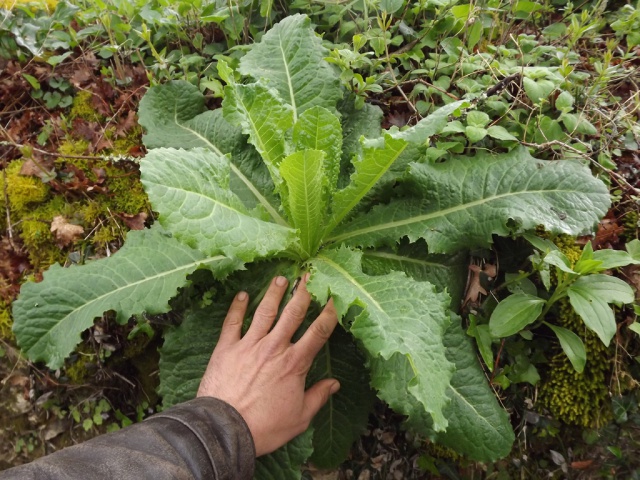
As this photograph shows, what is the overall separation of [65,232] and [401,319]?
186 cm

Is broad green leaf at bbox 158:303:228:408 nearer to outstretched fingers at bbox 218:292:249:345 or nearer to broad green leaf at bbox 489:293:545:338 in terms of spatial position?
outstretched fingers at bbox 218:292:249:345

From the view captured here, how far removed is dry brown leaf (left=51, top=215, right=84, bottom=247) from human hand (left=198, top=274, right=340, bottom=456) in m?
1.10

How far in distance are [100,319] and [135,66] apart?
5.12 feet

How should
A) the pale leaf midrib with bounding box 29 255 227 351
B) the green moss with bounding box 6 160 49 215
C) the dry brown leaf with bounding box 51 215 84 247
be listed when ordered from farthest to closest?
the green moss with bounding box 6 160 49 215 < the dry brown leaf with bounding box 51 215 84 247 < the pale leaf midrib with bounding box 29 255 227 351

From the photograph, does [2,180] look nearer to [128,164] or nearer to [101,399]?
[128,164]

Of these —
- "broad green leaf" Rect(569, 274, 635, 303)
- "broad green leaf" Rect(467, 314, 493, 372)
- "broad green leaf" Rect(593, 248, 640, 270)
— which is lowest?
"broad green leaf" Rect(467, 314, 493, 372)

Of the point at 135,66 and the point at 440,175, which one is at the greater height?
the point at 135,66

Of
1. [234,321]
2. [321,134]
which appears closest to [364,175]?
[321,134]

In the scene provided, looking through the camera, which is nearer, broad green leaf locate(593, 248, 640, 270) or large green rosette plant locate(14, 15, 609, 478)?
large green rosette plant locate(14, 15, 609, 478)

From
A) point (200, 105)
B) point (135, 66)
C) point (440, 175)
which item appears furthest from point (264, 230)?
point (135, 66)

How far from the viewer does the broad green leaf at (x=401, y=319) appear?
145cm

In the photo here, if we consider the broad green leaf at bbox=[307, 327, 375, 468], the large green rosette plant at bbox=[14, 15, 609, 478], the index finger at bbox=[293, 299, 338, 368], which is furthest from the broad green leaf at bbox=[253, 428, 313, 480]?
the index finger at bbox=[293, 299, 338, 368]

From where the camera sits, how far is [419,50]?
2551mm

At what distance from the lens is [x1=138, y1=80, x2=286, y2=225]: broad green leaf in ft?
7.39
